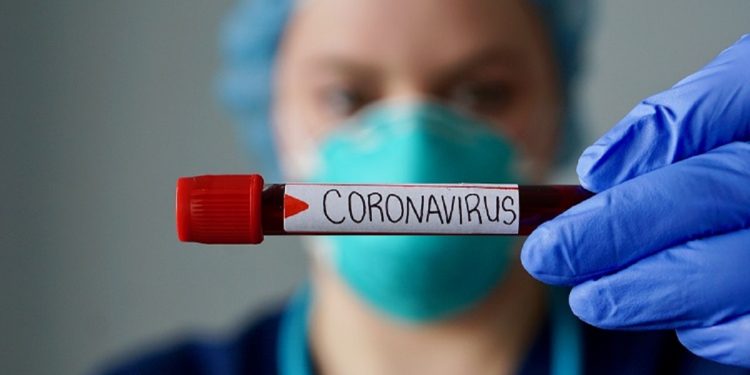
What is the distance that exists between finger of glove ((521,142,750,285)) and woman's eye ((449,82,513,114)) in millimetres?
345

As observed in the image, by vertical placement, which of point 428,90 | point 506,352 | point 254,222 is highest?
point 428,90

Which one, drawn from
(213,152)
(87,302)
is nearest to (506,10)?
(213,152)

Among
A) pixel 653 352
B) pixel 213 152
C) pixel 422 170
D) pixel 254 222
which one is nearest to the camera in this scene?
pixel 254 222

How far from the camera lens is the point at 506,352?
918mm

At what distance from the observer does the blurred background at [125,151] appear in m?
1.26

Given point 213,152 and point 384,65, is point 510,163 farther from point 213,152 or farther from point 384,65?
point 213,152

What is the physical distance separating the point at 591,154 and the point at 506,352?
1.39 ft

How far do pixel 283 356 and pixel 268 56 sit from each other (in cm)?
34

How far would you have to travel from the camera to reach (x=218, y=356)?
0.96 m

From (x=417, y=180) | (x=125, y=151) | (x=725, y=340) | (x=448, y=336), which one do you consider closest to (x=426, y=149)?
(x=417, y=180)

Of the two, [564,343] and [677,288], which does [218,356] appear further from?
[677,288]

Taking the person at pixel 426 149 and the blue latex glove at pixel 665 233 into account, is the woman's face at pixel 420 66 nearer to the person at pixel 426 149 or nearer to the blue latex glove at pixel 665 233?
the person at pixel 426 149

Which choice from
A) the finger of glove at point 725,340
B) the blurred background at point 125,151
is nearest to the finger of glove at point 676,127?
the finger of glove at point 725,340

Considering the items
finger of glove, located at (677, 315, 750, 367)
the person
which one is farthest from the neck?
finger of glove, located at (677, 315, 750, 367)
